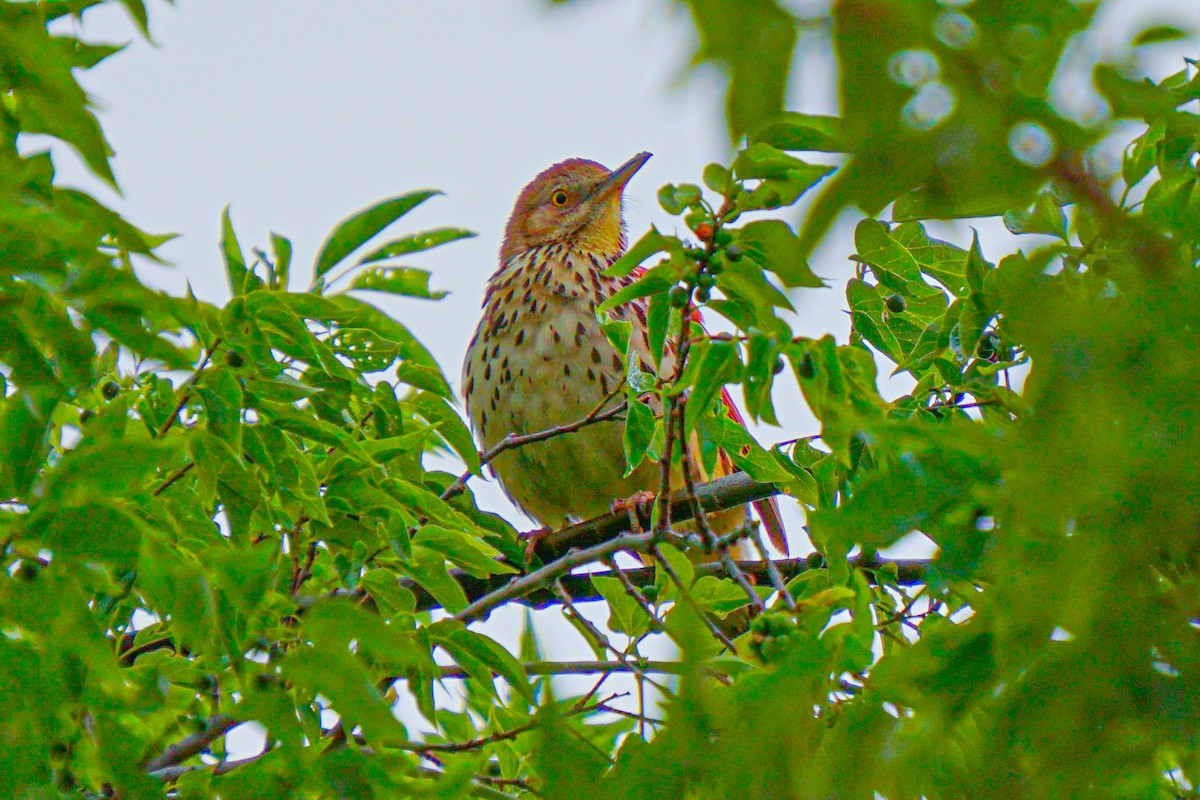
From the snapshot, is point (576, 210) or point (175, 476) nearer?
point (175, 476)

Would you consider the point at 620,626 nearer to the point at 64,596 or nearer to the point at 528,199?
the point at 64,596

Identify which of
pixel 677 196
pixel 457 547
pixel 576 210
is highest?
pixel 576 210

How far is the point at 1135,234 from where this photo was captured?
45.6 inches

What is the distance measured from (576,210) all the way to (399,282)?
12.7ft

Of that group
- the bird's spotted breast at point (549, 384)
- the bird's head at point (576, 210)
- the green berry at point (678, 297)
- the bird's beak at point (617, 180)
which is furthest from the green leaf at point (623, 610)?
the bird's beak at point (617, 180)

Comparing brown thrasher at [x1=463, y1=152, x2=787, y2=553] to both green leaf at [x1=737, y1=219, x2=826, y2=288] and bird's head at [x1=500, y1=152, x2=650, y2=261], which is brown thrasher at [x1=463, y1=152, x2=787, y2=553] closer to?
bird's head at [x1=500, y1=152, x2=650, y2=261]

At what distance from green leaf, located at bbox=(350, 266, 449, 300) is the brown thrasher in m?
2.18

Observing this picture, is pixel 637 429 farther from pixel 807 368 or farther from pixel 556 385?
pixel 556 385

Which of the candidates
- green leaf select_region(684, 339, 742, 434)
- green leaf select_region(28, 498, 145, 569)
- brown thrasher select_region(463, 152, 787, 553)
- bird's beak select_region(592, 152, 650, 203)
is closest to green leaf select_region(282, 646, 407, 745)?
green leaf select_region(28, 498, 145, 569)

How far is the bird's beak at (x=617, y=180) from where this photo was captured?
702cm

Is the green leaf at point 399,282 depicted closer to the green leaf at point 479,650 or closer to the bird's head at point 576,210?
the green leaf at point 479,650

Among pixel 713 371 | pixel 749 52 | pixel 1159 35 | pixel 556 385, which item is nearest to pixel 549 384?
pixel 556 385

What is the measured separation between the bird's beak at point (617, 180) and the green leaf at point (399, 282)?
12.1ft

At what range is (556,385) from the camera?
5.78 meters
